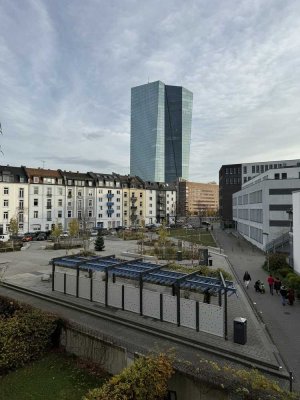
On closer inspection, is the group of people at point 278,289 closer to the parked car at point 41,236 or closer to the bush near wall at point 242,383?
the bush near wall at point 242,383

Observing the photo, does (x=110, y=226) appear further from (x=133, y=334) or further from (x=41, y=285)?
(x=133, y=334)

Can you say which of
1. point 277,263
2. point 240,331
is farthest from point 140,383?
point 277,263

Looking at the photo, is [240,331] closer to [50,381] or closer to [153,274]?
[153,274]

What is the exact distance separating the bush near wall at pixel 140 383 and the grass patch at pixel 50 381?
101 inches

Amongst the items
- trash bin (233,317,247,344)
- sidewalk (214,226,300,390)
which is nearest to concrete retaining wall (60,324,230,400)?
sidewalk (214,226,300,390)

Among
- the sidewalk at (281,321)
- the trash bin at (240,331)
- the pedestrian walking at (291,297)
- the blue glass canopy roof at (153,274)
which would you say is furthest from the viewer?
the pedestrian walking at (291,297)

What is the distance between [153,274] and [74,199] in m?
62.3

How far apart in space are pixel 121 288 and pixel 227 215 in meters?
80.4

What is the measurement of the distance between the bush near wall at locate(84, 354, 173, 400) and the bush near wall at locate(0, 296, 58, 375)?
498 centimetres

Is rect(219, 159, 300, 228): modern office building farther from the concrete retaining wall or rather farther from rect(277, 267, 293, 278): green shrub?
the concrete retaining wall

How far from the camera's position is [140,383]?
A: 7.88 meters

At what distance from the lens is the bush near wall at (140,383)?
25.1 ft

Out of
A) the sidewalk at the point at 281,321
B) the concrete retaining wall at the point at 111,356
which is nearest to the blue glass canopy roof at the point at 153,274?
the sidewalk at the point at 281,321

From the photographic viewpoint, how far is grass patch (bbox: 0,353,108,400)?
32.5ft
